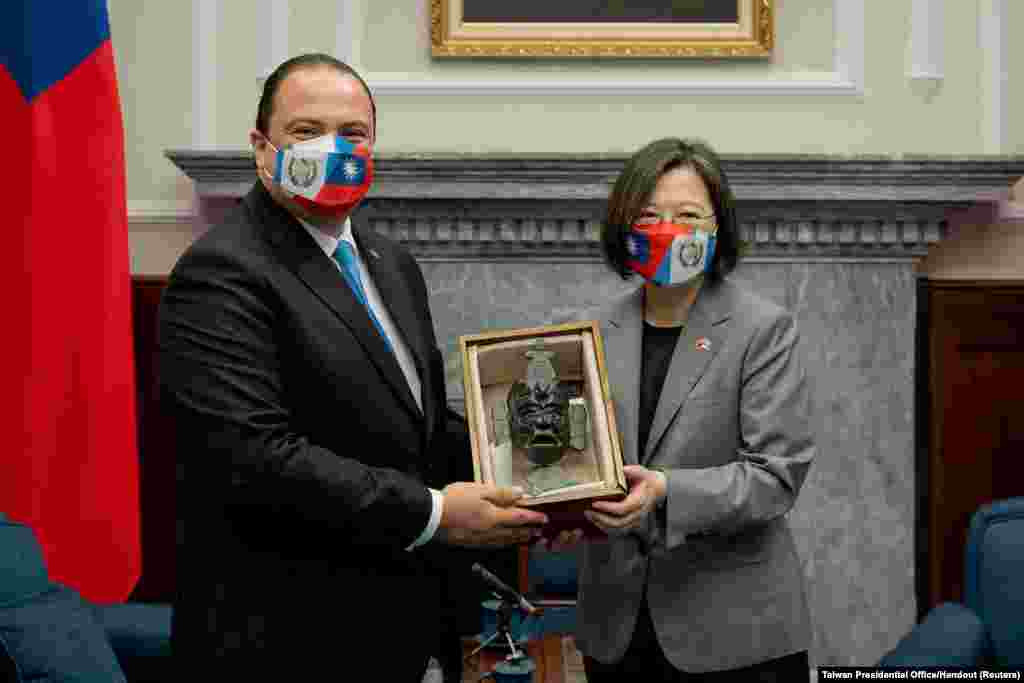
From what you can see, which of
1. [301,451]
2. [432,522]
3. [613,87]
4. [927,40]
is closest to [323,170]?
[301,451]

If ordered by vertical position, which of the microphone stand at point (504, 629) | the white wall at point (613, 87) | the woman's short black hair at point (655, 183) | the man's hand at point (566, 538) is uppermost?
the white wall at point (613, 87)

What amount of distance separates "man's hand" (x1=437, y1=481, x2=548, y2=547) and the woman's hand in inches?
4.2

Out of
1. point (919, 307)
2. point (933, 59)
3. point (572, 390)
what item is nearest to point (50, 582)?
point (572, 390)

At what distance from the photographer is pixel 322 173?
5.10ft

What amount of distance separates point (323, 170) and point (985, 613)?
1926 mm

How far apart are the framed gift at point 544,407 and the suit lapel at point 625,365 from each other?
0.10m

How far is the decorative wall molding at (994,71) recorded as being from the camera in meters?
3.46

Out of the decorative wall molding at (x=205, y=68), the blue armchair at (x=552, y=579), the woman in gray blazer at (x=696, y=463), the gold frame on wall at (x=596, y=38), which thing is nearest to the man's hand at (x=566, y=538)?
the woman in gray blazer at (x=696, y=463)

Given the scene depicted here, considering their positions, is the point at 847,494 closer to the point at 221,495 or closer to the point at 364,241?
the point at 364,241

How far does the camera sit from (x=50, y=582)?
2.42 meters

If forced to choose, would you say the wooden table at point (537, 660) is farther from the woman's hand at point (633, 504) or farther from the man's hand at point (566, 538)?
the woman's hand at point (633, 504)

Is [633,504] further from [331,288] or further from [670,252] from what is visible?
[331,288]

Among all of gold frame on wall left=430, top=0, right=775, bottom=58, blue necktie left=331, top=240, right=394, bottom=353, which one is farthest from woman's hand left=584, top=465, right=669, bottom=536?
gold frame on wall left=430, top=0, right=775, bottom=58

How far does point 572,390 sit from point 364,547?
0.46m
